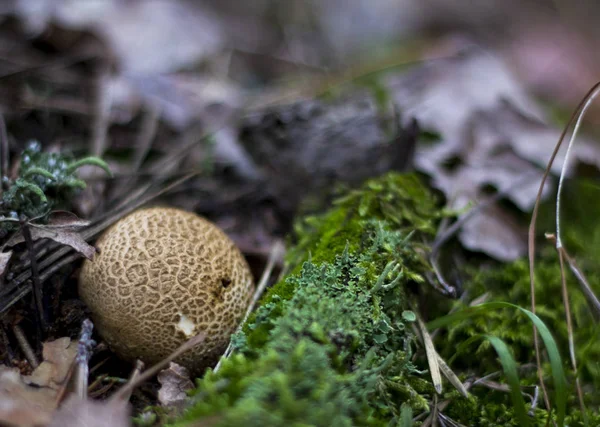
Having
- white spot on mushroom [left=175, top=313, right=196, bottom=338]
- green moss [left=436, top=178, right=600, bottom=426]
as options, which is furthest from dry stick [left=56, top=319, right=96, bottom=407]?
green moss [left=436, top=178, right=600, bottom=426]

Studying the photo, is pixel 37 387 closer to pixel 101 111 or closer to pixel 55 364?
pixel 55 364

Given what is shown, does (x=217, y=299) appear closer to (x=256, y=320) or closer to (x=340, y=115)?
(x=256, y=320)

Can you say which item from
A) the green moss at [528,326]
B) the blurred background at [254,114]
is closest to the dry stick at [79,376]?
the blurred background at [254,114]

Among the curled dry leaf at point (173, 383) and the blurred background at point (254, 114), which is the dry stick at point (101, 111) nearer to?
the blurred background at point (254, 114)

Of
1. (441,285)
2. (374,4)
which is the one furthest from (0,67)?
(374,4)

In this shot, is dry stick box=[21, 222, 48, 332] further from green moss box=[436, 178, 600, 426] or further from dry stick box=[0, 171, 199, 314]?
green moss box=[436, 178, 600, 426]
